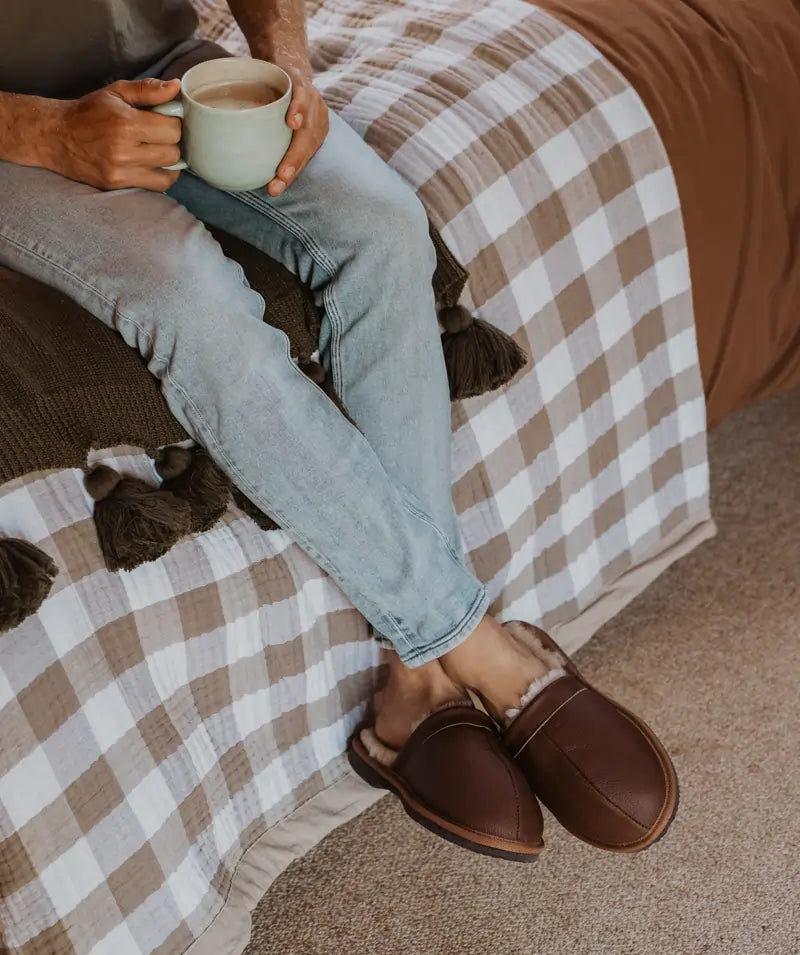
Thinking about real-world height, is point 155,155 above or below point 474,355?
above

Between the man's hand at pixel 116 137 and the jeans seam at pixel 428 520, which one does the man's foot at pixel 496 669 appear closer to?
the jeans seam at pixel 428 520

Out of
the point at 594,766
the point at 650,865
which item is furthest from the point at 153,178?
the point at 650,865

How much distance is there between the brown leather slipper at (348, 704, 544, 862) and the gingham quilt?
94 millimetres

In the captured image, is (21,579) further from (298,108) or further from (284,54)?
(284,54)

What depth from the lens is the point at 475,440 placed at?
1.06 metres

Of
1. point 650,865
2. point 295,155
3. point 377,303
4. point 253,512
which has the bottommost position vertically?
point 650,865

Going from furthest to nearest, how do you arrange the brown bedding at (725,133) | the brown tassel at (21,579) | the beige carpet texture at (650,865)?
the brown bedding at (725,133) < the beige carpet texture at (650,865) < the brown tassel at (21,579)

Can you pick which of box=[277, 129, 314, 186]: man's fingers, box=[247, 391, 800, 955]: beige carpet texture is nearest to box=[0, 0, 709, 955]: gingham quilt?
box=[247, 391, 800, 955]: beige carpet texture

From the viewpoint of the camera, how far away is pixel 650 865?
3.34ft

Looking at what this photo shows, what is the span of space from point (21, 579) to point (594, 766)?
1.76 feet

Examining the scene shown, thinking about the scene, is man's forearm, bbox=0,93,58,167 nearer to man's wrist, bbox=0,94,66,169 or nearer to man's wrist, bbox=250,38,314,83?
man's wrist, bbox=0,94,66,169

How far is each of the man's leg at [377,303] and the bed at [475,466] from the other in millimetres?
119

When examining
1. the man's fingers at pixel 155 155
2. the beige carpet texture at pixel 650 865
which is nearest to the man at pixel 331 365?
the man's fingers at pixel 155 155

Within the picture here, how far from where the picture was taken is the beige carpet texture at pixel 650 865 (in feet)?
3.20
